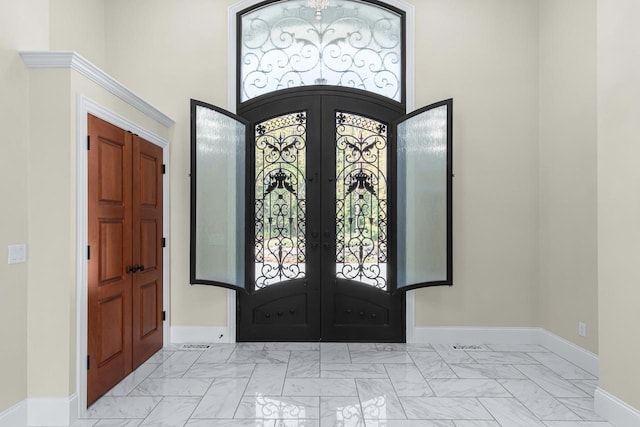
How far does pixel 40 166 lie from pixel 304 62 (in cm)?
283

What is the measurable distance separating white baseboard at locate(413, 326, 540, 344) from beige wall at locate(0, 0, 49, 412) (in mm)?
3484

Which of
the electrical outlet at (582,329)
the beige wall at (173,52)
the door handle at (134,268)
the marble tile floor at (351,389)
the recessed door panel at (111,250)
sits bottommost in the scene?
the marble tile floor at (351,389)

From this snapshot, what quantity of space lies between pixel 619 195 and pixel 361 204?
7.74ft

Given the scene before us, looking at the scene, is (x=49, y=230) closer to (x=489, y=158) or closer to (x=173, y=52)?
(x=173, y=52)

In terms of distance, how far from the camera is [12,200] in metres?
2.68

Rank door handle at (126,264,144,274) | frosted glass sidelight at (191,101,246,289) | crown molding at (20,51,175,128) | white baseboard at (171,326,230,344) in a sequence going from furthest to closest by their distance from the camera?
1. white baseboard at (171,326,230,344)
2. frosted glass sidelight at (191,101,246,289)
3. door handle at (126,264,144,274)
4. crown molding at (20,51,175,128)

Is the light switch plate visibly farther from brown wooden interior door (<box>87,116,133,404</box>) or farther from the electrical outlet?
the electrical outlet

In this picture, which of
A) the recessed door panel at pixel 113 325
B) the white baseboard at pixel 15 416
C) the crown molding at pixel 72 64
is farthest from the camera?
the recessed door panel at pixel 113 325

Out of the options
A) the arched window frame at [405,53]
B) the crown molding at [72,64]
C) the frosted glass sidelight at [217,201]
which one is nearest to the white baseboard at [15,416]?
the frosted glass sidelight at [217,201]

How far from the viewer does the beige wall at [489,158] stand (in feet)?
15.0

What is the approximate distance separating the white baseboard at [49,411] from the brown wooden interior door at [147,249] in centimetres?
94

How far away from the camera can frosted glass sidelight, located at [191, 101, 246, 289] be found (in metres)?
4.33

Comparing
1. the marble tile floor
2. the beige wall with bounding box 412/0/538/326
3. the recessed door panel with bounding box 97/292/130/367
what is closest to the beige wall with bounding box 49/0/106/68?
the recessed door panel with bounding box 97/292/130/367

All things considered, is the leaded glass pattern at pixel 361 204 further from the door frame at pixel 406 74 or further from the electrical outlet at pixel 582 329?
the electrical outlet at pixel 582 329
